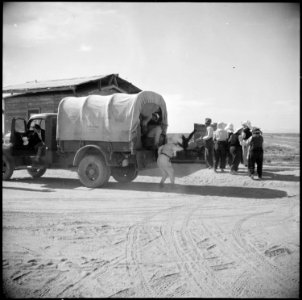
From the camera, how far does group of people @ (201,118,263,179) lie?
30.6 feet

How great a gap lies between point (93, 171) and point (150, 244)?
15.6ft

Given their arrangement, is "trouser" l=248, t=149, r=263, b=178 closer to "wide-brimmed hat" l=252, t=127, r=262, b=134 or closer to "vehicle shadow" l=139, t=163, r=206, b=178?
"wide-brimmed hat" l=252, t=127, r=262, b=134

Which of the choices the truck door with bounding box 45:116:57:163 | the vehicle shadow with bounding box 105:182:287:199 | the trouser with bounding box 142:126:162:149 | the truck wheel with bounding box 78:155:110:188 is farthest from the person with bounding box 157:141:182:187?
the truck door with bounding box 45:116:57:163

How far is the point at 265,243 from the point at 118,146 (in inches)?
200

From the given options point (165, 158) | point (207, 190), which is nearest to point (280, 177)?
point (207, 190)

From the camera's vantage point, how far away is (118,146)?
824cm

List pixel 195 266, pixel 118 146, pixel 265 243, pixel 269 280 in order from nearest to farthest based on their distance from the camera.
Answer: pixel 269 280
pixel 195 266
pixel 265 243
pixel 118 146

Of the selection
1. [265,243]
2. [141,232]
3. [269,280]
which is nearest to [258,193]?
[265,243]

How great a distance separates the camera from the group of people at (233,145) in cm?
933

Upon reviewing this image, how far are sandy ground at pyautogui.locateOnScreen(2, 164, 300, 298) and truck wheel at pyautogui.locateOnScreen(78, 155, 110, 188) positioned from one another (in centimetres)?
81

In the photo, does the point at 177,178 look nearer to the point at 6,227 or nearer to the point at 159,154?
the point at 159,154

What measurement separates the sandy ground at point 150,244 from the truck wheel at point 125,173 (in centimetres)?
193

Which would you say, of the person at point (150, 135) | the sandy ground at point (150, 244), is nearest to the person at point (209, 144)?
the person at point (150, 135)

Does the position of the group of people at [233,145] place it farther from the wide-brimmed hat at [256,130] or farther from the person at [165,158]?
the person at [165,158]
